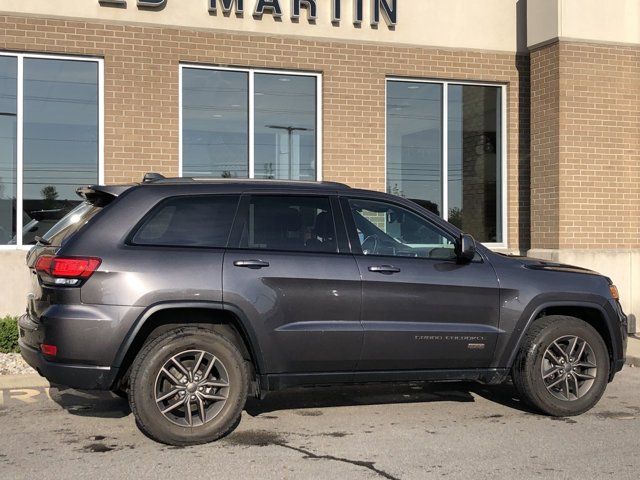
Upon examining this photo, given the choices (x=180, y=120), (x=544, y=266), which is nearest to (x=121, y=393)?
(x=544, y=266)

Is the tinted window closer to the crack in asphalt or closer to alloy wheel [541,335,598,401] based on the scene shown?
the crack in asphalt

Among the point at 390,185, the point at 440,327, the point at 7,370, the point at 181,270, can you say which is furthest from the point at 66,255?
the point at 390,185

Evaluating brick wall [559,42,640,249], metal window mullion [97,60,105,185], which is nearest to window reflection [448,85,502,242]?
brick wall [559,42,640,249]

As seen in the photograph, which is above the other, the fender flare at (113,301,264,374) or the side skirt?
the fender flare at (113,301,264,374)

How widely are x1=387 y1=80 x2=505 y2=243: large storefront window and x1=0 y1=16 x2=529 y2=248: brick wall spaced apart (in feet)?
0.80

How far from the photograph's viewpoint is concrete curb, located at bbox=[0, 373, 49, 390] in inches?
321

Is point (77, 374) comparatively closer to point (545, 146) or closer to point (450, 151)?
point (450, 151)

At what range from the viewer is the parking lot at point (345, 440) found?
17.6 ft

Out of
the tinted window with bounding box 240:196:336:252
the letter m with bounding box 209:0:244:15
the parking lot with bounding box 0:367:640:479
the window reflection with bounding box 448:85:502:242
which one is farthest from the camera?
the window reflection with bounding box 448:85:502:242

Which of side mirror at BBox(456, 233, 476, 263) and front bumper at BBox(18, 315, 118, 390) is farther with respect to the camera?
side mirror at BBox(456, 233, 476, 263)

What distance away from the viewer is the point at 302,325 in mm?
6121

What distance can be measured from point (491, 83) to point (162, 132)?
17.1 feet

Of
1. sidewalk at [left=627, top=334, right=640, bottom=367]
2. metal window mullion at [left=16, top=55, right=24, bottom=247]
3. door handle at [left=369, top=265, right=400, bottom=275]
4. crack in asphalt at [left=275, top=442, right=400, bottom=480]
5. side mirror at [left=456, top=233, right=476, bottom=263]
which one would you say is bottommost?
crack in asphalt at [left=275, top=442, right=400, bottom=480]

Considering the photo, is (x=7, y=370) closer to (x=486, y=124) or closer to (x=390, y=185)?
(x=390, y=185)
